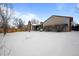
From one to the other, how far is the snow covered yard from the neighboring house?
7 cm

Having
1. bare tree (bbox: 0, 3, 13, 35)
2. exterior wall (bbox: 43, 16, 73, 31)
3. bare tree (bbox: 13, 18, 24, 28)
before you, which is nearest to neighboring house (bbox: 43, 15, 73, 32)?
exterior wall (bbox: 43, 16, 73, 31)

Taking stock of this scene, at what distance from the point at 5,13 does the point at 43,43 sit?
2.10ft

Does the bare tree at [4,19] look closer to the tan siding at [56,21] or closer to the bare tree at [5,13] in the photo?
the bare tree at [5,13]

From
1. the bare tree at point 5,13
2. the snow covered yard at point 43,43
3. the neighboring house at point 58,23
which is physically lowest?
the snow covered yard at point 43,43

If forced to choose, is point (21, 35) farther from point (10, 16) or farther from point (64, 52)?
point (64, 52)

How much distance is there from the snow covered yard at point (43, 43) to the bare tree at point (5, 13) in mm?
137

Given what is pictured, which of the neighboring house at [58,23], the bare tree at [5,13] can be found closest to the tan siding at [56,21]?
the neighboring house at [58,23]

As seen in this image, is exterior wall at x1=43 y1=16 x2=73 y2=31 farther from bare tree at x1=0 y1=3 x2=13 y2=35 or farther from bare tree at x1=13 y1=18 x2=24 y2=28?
bare tree at x1=0 y1=3 x2=13 y2=35

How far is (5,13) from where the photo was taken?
101 inches

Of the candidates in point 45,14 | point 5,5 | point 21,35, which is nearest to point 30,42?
point 21,35

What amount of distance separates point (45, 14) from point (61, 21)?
23 cm

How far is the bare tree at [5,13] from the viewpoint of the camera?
2.54m

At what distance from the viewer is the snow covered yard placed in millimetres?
2490

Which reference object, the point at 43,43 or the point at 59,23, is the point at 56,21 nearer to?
the point at 59,23
